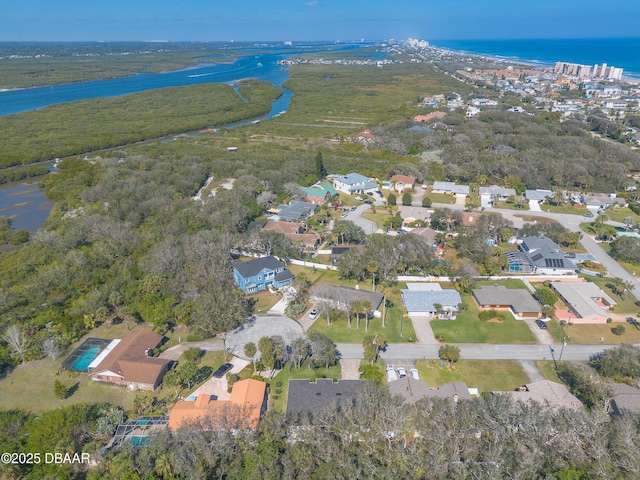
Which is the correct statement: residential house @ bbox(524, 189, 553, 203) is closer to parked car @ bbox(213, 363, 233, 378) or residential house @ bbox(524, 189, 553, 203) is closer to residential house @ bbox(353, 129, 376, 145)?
residential house @ bbox(353, 129, 376, 145)

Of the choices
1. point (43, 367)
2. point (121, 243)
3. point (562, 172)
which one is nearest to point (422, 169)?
point (562, 172)

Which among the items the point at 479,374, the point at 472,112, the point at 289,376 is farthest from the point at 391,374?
the point at 472,112

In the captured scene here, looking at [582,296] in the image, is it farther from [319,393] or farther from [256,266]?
[256,266]

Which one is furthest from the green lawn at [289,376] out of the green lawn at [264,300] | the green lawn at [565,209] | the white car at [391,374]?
the green lawn at [565,209]

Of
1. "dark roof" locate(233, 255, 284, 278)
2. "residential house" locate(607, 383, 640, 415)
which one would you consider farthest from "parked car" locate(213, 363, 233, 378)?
"residential house" locate(607, 383, 640, 415)

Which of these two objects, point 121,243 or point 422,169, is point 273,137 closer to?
point 422,169
